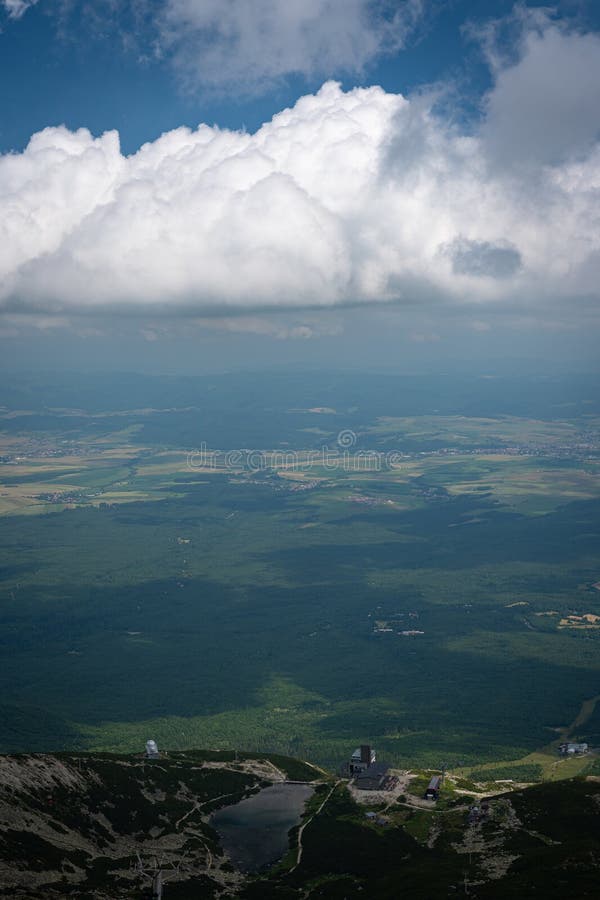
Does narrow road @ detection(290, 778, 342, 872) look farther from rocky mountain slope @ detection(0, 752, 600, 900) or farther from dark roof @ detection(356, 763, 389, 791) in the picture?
dark roof @ detection(356, 763, 389, 791)

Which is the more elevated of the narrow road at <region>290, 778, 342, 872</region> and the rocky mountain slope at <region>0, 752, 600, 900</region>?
the rocky mountain slope at <region>0, 752, 600, 900</region>

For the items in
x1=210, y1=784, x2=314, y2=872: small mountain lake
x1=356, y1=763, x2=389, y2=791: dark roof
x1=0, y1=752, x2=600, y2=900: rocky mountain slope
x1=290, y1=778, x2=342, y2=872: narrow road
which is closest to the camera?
x1=0, y1=752, x2=600, y2=900: rocky mountain slope

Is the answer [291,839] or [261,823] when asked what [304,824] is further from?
[261,823]

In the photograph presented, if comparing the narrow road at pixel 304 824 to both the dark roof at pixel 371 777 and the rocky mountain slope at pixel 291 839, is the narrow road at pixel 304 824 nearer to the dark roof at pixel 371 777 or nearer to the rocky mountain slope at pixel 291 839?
the rocky mountain slope at pixel 291 839

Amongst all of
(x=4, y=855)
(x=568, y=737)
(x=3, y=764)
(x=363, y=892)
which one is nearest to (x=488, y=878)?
(x=363, y=892)

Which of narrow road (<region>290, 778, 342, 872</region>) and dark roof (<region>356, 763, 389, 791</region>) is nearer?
narrow road (<region>290, 778, 342, 872</region>)

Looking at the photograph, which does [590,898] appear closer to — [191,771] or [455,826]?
[455,826]

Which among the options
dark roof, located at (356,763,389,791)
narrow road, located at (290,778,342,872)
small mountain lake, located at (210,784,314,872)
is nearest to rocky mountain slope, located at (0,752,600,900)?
narrow road, located at (290,778,342,872)

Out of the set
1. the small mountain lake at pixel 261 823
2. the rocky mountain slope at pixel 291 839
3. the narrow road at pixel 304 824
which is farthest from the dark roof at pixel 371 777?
the small mountain lake at pixel 261 823

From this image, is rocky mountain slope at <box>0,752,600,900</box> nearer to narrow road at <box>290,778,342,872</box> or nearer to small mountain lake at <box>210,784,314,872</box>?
narrow road at <box>290,778,342,872</box>

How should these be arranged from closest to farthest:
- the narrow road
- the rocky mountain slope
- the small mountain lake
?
1. the rocky mountain slope
2. the narrow road
3. the small mountain lake
